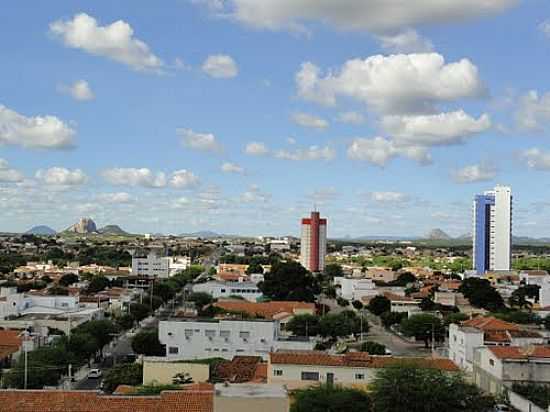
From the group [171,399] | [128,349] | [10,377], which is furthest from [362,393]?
[128,349]

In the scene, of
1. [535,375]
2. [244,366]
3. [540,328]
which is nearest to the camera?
[535,375]

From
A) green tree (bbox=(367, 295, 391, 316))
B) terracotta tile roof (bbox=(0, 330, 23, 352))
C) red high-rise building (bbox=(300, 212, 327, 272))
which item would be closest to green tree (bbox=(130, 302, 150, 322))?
terracotta tile roof (bbox=(0, 330, 23, 352))

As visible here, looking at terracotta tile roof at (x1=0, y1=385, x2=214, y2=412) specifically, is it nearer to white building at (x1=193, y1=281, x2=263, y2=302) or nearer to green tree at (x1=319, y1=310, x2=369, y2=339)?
green tree at (x1=319, y1=310, x2=369, y2=339)

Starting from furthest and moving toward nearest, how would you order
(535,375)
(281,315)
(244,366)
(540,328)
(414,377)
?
(281,315) → (540,328) → (244,366) → (535,375) → (414,377)

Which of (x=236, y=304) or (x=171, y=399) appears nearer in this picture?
(x=171, y=399)

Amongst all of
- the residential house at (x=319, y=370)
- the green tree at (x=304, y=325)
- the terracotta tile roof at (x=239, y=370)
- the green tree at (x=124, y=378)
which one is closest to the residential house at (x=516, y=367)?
the residential house at (x=319, y=370)

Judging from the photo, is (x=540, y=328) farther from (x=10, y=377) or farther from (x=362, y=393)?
(x=10, y=377)
